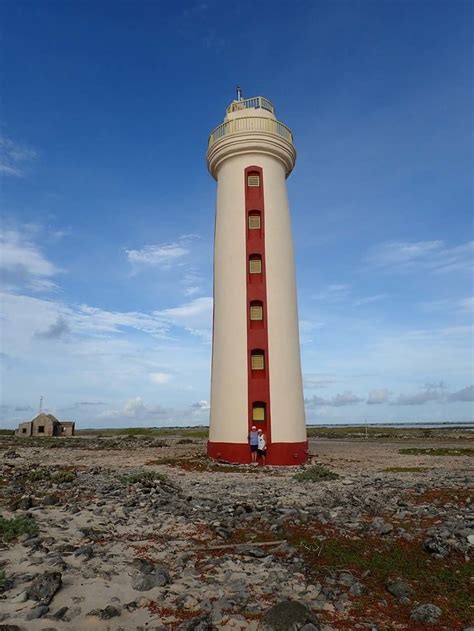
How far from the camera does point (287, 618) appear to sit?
6.00 m

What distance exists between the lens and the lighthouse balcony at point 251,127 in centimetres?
2683

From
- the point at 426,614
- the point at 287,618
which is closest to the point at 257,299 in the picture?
the point at 426,614

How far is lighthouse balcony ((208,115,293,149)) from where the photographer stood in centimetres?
2683

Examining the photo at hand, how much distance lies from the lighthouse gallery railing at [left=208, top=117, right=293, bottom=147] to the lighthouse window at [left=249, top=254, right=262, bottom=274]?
7666mm

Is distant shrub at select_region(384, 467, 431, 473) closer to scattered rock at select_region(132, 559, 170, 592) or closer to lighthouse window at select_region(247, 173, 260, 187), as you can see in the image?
scattered rock at select_region(132, 559, 170, 592)

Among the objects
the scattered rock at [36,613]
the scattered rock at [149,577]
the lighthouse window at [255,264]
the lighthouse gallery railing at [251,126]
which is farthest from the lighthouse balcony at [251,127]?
the scattered rock at [36,613]

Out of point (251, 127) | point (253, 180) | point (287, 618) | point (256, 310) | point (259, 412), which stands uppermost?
point (251, 127)

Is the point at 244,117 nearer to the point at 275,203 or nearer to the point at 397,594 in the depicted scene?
the point at 275,203

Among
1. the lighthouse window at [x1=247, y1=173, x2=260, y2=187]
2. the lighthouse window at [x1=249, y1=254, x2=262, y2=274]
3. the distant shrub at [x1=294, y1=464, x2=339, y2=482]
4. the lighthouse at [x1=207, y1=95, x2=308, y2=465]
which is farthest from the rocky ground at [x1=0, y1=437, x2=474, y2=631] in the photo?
the lighthouse window at [x1=247, y1=173, x2=260, y2=187]

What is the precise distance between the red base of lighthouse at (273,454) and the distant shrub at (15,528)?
14073 mm

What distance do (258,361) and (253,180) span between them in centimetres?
1084

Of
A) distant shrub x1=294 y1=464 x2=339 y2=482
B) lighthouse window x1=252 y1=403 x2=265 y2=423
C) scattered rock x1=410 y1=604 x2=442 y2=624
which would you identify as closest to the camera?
scattered rock x1=410 y1=604 x2=442 y2=624

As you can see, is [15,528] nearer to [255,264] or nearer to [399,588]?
[399,588]

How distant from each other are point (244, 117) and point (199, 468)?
20.4m
